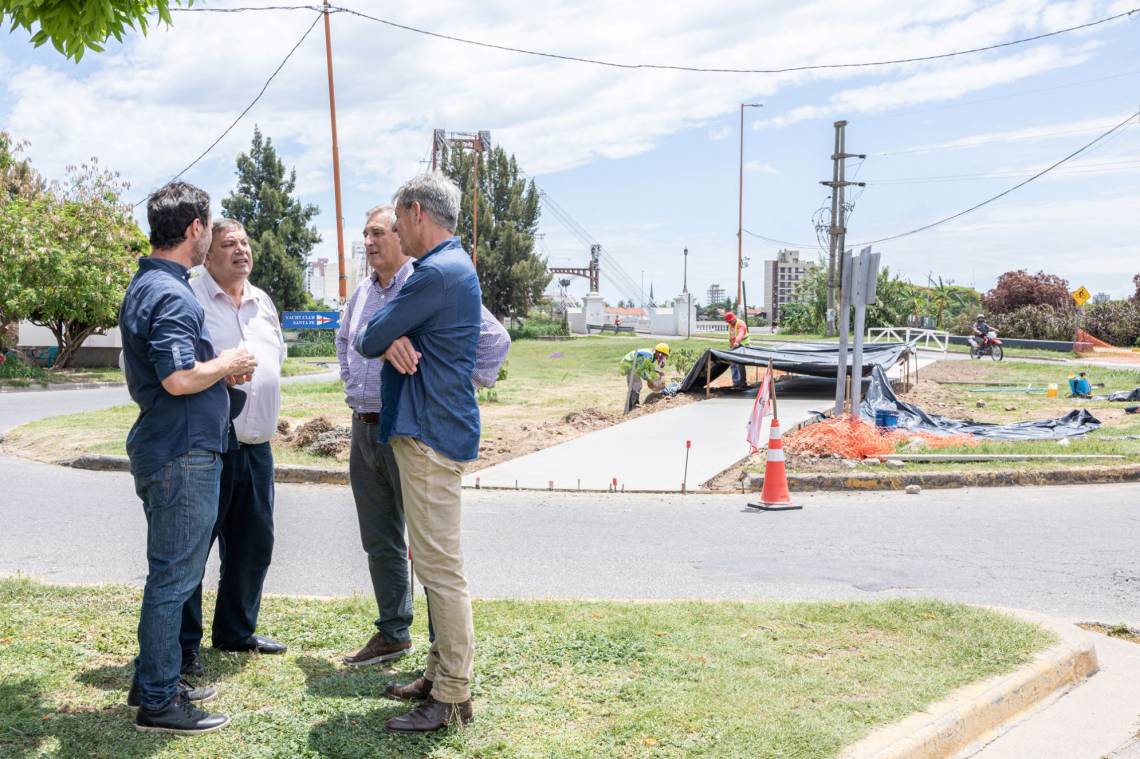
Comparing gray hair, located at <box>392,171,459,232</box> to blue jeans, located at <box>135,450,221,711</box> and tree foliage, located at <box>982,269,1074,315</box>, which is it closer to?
blue jeans, located at <box>135,450,221,711</box>

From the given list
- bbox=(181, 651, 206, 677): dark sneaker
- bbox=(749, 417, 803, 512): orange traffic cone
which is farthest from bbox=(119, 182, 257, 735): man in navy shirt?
bbox=(749, 417, 803, 512): orange traffic cone

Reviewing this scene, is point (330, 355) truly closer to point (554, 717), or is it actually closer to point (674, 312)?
point (674, 312)

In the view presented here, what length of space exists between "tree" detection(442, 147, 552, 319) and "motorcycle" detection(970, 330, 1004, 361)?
37.1 m

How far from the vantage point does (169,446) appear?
3697mm

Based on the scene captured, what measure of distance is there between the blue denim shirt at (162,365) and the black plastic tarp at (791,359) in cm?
1489

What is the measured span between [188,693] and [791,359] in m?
15.9

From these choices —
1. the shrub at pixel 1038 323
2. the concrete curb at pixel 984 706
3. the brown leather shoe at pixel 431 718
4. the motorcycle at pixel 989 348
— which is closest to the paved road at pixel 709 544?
the concrete curb at pixel 984 706

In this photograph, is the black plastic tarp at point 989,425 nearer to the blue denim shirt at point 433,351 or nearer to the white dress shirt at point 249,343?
the white dress shirt at point 249,343

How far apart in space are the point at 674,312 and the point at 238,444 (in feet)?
212

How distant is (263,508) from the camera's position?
4.62m

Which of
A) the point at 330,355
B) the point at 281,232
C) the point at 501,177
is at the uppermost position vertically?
the point at 501,177

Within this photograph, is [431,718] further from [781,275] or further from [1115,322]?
[781,275]

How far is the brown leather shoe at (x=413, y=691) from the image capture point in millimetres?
4016

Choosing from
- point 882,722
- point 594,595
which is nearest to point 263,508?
point 594,595
